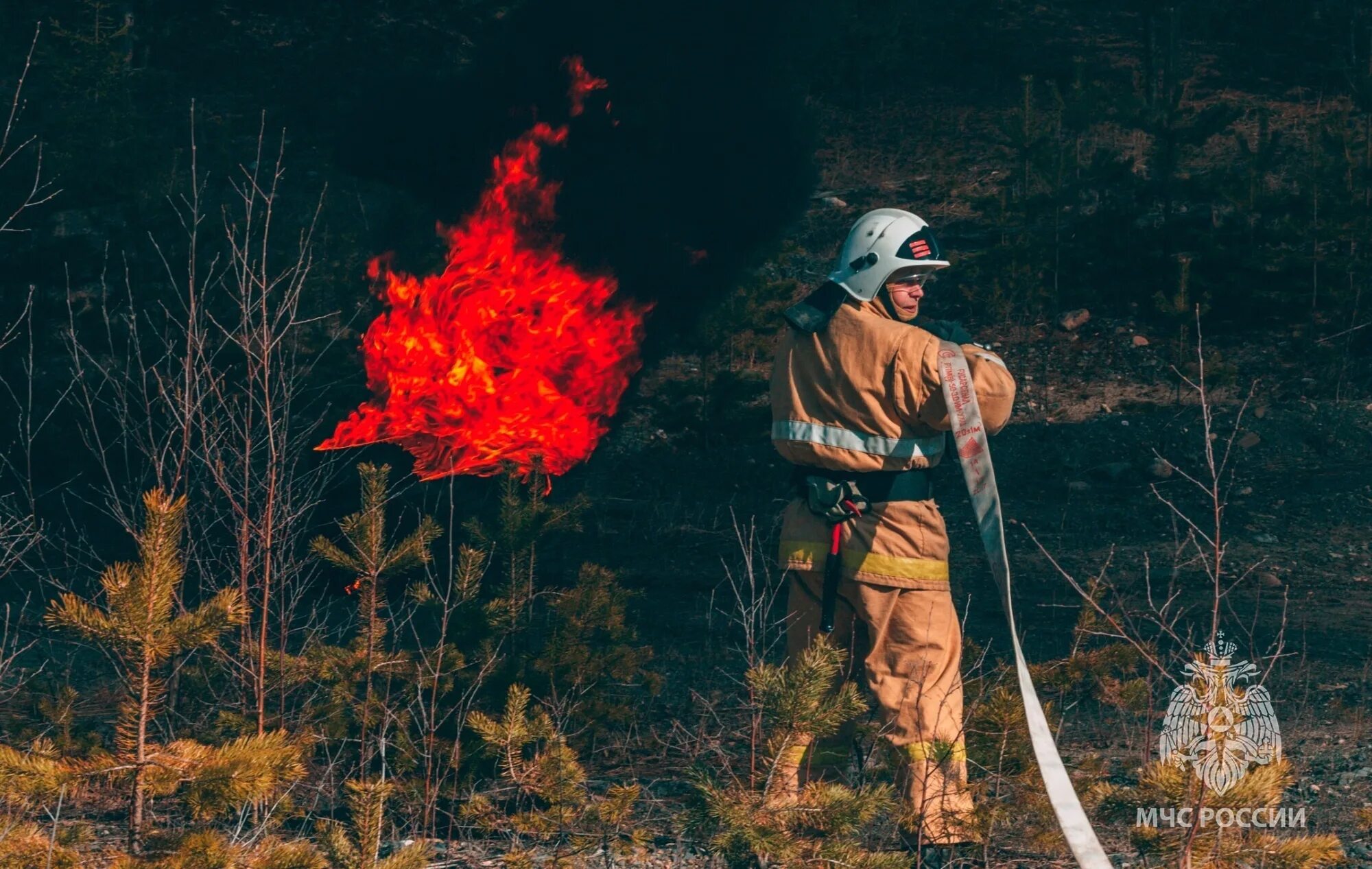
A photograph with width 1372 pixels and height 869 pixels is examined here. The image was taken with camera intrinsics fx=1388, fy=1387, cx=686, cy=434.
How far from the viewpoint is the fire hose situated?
12.3 feet

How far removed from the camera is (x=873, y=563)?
4.60 metres

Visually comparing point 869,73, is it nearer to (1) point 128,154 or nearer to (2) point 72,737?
(1) point 128,154

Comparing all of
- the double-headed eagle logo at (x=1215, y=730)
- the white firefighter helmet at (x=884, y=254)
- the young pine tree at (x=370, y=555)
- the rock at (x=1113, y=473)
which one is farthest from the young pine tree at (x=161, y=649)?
the rock at (x=1113, y=473)

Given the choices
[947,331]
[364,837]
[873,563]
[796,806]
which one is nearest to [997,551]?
[873,563]

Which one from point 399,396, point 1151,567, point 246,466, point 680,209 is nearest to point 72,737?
point 246,466

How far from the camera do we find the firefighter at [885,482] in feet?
14.7

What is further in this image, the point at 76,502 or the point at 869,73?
the point at 869,73

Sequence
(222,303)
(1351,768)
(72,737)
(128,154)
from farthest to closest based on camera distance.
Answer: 1. (128,154)
2. (222,303)
3. (72,737)
4. (1351,768)

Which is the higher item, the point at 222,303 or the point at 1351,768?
the point at 1351,768

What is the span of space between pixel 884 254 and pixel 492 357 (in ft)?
16.2

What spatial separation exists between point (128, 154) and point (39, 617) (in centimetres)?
780

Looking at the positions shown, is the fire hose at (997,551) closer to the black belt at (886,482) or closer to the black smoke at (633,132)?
the black belt at (886,482)

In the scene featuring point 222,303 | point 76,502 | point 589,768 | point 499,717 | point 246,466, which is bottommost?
point 76,502

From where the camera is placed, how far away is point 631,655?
6.04 m
